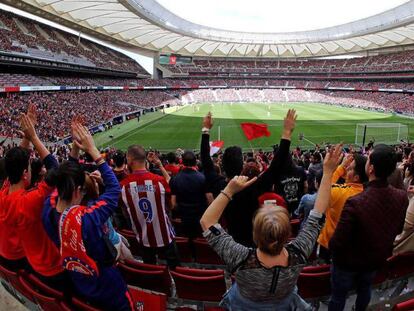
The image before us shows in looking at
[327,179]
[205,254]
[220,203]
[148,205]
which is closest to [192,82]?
[205,254]

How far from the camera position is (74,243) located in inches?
104

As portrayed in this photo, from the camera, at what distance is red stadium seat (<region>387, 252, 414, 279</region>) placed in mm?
4137

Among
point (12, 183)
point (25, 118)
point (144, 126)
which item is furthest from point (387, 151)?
point (144, 126)

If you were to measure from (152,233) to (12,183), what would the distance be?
1.76 meters

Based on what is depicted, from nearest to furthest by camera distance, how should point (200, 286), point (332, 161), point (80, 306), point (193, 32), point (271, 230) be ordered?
point (271, 230)
point (332, 161)
point (80, 306)
point (200, 286)
point (193, 32)

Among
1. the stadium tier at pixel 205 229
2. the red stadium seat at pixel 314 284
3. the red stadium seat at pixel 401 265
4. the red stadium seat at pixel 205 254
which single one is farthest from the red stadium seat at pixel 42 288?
the red stadium seat at pixel 401 265

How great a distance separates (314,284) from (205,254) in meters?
1.77

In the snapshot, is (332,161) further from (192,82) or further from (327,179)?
(192,82)

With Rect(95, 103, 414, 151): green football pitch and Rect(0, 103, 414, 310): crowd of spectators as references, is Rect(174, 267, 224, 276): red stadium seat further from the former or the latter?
Rect(95, 103, 414, 151): green football pitch

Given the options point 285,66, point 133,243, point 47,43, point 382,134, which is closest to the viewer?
point 133,243

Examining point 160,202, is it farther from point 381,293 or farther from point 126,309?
point 381,293

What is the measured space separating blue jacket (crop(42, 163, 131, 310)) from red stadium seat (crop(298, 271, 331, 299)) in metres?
1.84

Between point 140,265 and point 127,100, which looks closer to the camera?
point 140,265

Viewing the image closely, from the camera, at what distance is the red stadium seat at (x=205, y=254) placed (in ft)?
16.2
